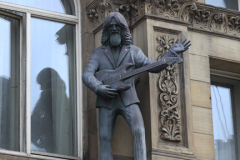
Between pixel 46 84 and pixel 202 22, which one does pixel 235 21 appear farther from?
pixel 46 84

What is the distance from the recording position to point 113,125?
41.3 feet

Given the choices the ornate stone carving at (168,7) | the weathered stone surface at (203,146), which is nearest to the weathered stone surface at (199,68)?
the ornate stone carving at (168,7)

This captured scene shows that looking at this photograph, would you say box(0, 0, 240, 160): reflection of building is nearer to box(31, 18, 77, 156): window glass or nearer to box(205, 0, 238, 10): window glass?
box(31, 18, 77, 156): window glass

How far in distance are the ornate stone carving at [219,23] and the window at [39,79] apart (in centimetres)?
253

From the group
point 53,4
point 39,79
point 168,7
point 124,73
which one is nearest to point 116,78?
point 124,73

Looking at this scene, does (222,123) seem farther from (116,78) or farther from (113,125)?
(116,78)

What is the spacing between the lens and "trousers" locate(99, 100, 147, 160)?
12188 millimetres

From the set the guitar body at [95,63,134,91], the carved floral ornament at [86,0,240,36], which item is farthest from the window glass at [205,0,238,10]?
the guitar body at [95,63,134,91]

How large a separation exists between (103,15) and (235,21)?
8.40 ft

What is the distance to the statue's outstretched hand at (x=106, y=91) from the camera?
39.9 ft

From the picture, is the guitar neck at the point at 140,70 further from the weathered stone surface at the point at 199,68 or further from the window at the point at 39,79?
the window at the point at 39,79

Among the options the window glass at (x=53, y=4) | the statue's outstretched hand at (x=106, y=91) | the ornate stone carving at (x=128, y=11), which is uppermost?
the window glass at (x=53, y=4)

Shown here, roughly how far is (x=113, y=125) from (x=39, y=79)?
1.78 metres

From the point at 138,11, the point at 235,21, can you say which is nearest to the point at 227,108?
the point at 235,21
